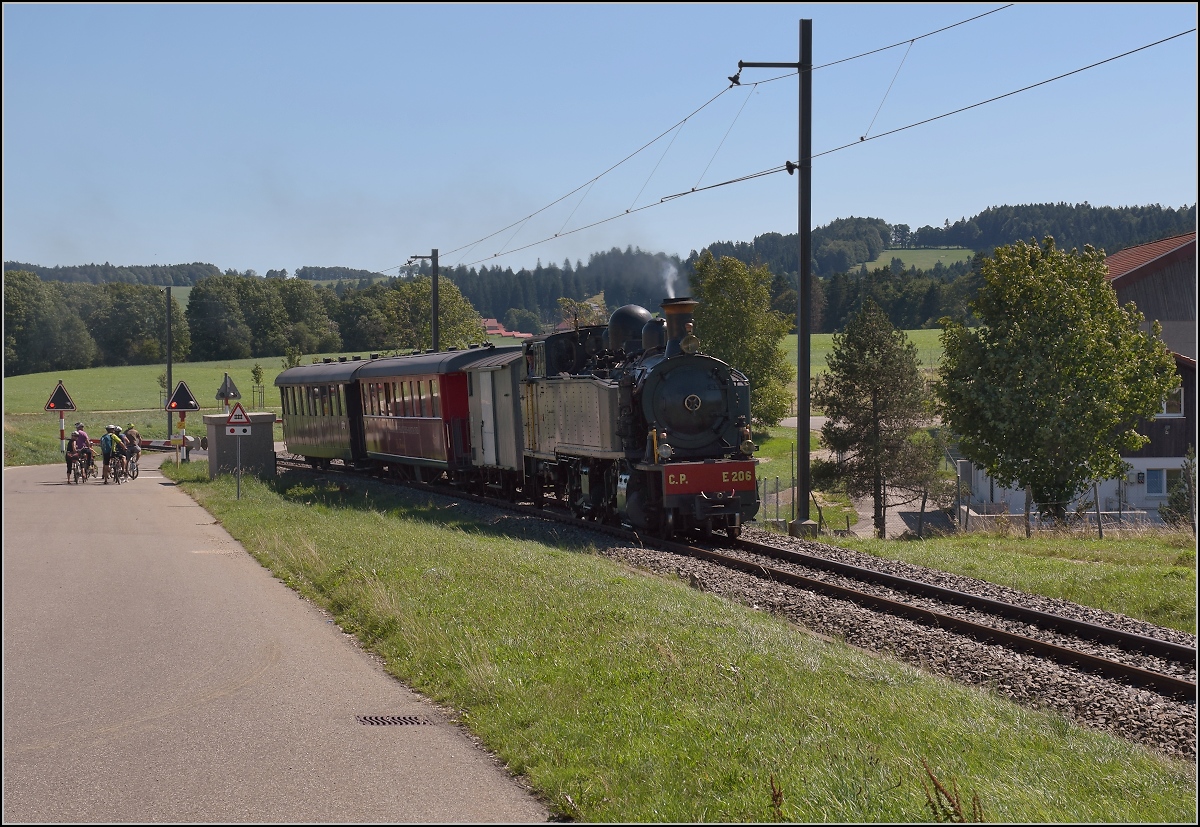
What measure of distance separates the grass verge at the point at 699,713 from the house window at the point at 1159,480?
30.5 meters

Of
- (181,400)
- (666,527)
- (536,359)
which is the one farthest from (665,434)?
(181,400)

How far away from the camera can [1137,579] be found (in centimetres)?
1243

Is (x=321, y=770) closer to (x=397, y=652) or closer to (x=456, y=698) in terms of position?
(x=456, y=698)

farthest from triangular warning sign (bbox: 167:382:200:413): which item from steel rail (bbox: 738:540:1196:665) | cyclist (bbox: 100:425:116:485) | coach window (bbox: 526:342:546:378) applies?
steel rail (bbox: 738:540:1196:665)

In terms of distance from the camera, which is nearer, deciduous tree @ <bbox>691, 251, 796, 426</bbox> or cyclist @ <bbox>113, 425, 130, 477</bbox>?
cyclist @ <bbox>113, 425, 130, 477</bbox>

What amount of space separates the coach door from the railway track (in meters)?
7.21

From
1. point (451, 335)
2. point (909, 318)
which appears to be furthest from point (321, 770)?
point (909, 318)

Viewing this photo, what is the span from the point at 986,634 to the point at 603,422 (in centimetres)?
784

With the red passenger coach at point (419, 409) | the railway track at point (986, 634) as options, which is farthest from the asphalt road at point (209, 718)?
the red passenger coach at point (419, 409)

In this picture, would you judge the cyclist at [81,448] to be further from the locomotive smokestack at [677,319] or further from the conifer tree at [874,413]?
the conifer tree at [874,413]

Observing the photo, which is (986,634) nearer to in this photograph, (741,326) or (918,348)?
(741,326)

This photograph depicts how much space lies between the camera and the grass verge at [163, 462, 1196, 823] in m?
5.30

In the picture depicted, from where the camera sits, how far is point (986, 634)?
32.8 ft

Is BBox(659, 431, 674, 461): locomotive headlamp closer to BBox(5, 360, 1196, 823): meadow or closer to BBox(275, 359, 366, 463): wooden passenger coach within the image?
BBox(5, 360, 1196, 823): meadow
